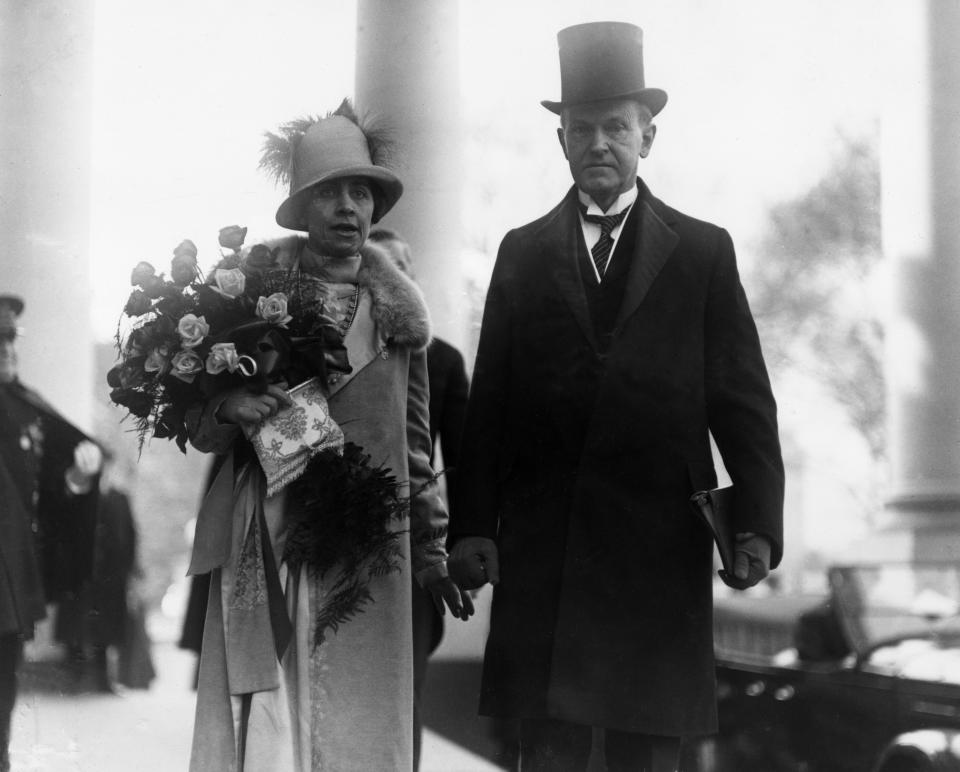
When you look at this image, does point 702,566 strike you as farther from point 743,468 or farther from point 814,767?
point 814,767

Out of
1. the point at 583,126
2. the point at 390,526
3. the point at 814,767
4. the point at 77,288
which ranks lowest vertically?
the point at 814,767

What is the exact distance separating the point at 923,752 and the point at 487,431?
5.71ft

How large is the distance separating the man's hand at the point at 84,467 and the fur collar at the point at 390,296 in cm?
138

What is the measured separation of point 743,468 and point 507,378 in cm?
75

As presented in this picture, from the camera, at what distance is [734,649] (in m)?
4.58

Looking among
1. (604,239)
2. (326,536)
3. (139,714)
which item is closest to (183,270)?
(326,536)

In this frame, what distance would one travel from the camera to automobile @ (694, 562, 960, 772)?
14.1ft

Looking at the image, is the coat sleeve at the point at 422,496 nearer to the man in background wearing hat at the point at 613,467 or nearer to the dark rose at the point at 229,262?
the man in background wearing hat at the point at 613,467

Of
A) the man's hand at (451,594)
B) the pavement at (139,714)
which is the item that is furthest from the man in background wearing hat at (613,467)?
the pavement at (139,714)

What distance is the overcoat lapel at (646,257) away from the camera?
3.87 m

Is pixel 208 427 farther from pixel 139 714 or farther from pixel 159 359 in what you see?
pixel 139 714

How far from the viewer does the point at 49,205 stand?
16.3ft

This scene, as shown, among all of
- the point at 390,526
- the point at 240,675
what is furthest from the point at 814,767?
the point at 240,675

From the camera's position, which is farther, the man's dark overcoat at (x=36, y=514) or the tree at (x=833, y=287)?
the man's dark overcoat at (x=36, y=514)
